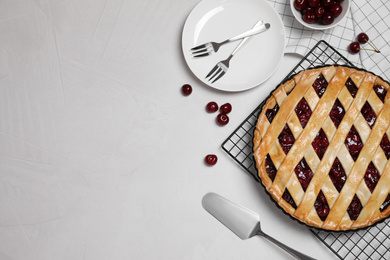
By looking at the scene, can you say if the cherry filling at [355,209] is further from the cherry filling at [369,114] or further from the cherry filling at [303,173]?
Answer: the cherry filling at [369,114]

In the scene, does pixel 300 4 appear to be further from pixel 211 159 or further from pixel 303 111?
pixel 211 159

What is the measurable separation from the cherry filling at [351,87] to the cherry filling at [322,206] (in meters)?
0.39

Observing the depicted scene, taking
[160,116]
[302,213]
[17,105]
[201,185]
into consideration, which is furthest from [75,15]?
[302,213]

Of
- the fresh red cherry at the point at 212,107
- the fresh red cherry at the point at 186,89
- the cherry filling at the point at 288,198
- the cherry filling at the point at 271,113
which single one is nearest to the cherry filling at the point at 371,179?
the cherry filling at the point at 288,198

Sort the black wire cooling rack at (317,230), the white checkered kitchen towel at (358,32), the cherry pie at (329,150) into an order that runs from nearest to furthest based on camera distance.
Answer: the cherry pie at (329,150) → the black wire cooling rack at (317,230) → the white checkered kitchen towel at (358,32)

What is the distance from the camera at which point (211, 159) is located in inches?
69.4

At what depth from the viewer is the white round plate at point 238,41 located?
1.79 metres

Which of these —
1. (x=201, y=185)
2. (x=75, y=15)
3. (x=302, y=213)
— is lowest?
(x=201, y=185)

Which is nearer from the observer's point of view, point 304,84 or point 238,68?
point 304,84

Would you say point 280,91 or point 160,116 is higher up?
point 280,91

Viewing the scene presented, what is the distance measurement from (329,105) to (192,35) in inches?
24.4

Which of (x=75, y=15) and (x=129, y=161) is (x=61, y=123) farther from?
(x=75, y=15)

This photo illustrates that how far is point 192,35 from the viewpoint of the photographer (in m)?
1.81

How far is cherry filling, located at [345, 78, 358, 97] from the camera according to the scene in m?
1.64
